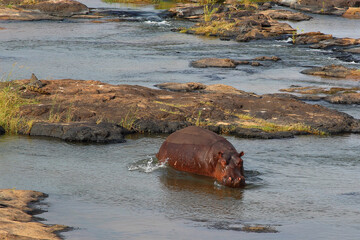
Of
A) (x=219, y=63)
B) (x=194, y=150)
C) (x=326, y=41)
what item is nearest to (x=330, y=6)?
(x=326, y=41)

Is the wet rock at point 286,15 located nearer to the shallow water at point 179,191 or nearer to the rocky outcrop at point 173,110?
the rocky outcrop at point 173,110

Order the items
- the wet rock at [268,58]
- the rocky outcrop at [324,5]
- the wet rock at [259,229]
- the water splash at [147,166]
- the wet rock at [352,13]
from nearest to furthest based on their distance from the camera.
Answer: the wet rock at [259,229] → the water splash at [147,166] → the wet rock at [268,58] → the wet rock at [352,13] → the rocky outcrop at [324,5]

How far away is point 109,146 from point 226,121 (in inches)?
136

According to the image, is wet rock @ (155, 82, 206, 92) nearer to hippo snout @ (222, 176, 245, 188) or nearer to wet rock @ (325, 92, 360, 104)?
wet rock @ (325, 92, 360, 104)

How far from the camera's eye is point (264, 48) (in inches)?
1259

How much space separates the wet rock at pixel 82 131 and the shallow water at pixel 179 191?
35 cm

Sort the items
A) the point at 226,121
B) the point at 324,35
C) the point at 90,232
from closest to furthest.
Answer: the point at 90,232, the point at 226,121, the point at 324,35

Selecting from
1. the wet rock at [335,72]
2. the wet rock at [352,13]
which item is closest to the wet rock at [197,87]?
the wet rock at [335,72]

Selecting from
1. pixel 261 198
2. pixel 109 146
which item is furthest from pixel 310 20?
pixel 261 198

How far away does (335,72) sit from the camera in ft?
81.4

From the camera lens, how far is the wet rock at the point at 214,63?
2636cm

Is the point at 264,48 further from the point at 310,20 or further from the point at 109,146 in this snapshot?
the point at 109,146

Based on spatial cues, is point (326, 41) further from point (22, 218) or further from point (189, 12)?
point (22, 218)

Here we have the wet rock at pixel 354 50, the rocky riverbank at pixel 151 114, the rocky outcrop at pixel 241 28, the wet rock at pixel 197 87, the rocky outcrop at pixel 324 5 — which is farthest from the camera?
the rocky outcrop at pixel 324 5
